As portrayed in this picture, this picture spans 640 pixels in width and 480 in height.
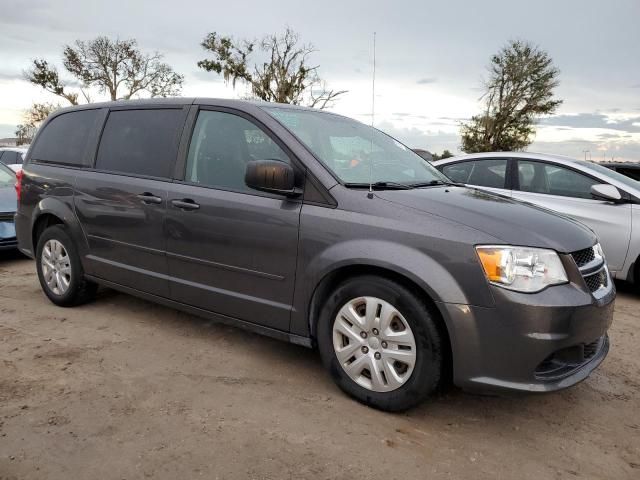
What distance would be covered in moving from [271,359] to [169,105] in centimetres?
198

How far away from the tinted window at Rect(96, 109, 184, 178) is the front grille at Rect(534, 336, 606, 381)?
106 inches

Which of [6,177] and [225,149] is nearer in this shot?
[225,149]

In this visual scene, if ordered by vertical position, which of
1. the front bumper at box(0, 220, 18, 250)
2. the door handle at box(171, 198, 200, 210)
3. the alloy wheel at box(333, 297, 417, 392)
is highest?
the door handle at box(171, 198, 200, 210)

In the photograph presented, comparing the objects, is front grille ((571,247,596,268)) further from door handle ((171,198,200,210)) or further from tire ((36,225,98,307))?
tire ((36,225,98,307))

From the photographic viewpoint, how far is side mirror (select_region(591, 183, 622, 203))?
5633 millimetres

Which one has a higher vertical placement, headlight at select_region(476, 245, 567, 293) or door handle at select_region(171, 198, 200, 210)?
door handle at select_region(171, 198, 200, 210)

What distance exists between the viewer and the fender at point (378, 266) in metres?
2.66

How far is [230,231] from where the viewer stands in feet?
11.1

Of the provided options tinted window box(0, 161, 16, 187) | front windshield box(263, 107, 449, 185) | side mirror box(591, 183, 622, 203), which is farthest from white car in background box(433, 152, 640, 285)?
tinted window box(0, 161, 16, 187)

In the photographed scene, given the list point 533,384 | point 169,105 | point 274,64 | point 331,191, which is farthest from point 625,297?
point 274,64

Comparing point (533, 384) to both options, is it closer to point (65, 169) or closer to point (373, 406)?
point (373, 406)

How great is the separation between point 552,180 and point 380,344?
419 cm

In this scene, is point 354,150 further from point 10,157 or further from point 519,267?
point 10,157

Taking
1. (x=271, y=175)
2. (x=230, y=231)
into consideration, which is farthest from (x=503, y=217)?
(x=230, y=231)
